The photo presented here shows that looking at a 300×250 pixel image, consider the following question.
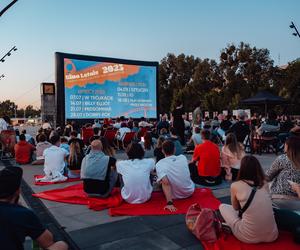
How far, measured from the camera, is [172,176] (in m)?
5.15

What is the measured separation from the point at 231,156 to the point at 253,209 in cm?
345

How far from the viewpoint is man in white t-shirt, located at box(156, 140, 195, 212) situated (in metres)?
4.97

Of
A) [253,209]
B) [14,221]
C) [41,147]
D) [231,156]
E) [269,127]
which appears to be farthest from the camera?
[269,127]

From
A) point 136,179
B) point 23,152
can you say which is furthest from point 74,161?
point 23,152

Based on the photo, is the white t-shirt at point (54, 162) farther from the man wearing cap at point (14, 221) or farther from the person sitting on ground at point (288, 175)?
the man wearing cap at point (14, 221)

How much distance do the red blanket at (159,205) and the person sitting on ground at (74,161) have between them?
8.64 ft

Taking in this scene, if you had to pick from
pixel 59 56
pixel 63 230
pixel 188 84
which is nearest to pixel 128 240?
pixel 63 230

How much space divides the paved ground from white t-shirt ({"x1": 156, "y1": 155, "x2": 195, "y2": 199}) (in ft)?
2.28

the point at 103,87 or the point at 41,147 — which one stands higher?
the point at 103,87

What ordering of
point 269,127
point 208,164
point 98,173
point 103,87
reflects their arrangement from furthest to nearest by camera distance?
point 103,87, point 269,127, point 208,164, point 98,173

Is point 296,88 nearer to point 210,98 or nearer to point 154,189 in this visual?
point 210,98

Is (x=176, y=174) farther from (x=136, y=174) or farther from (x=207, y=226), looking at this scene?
(x=207, y=226)

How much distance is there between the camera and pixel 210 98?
38.3 meters

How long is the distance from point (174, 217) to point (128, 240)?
0.98 m
